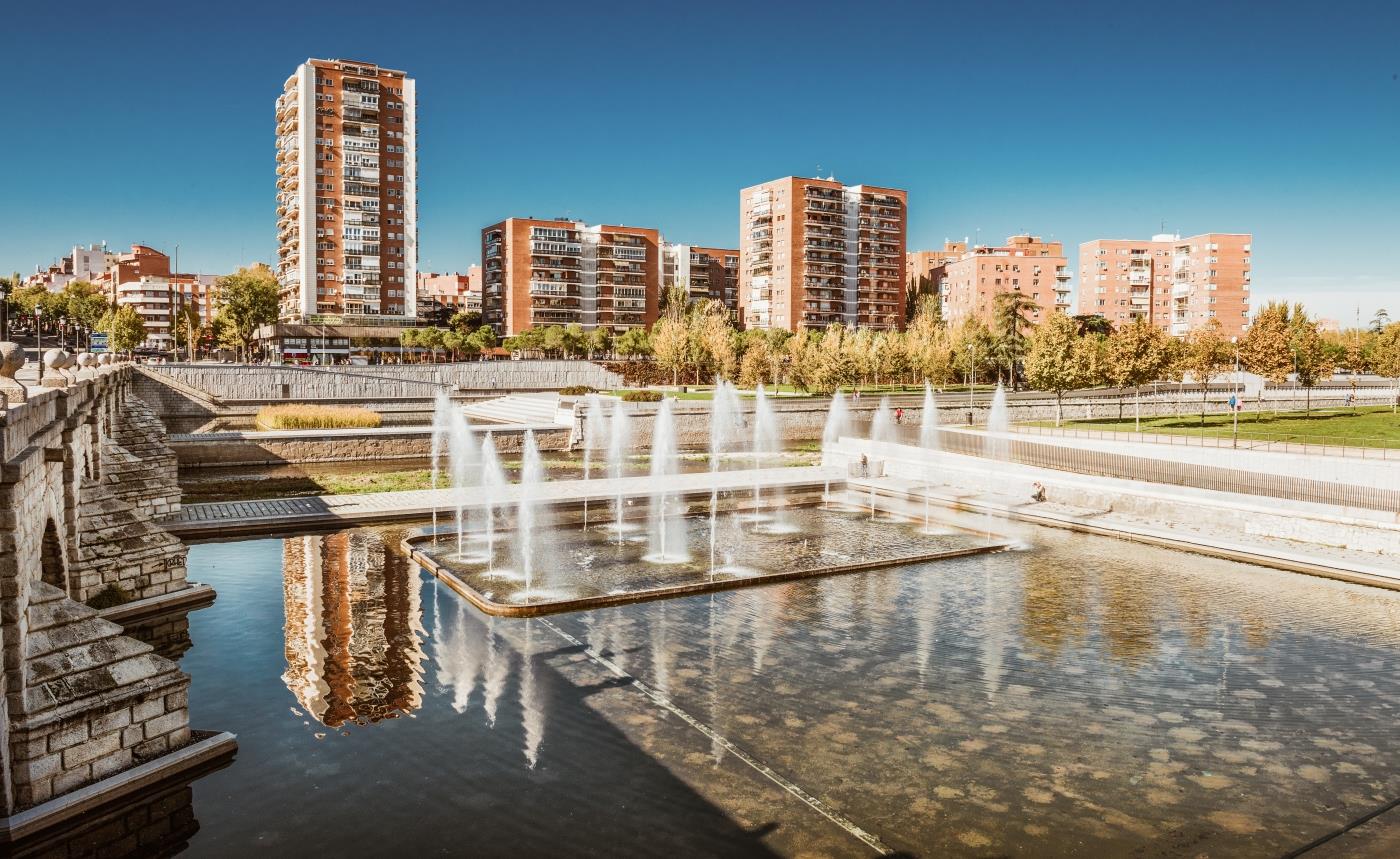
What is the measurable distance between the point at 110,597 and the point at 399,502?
10.0m

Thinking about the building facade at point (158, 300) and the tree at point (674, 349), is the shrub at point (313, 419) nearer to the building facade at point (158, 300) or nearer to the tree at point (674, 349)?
the tree at point (674, 349)

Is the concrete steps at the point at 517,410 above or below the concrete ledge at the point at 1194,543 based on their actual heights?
above

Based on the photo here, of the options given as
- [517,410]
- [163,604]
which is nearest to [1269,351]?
[517,410]

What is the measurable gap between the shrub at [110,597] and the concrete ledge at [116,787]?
6.29 meters

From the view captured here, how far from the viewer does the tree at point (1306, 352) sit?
51.6 m

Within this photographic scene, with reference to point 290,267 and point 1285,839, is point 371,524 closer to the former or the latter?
point 1285,839

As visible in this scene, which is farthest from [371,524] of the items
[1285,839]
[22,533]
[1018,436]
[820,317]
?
[820,317]

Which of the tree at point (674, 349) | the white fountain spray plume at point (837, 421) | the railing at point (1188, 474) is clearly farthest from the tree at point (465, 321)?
the railing at point (1188, 474)

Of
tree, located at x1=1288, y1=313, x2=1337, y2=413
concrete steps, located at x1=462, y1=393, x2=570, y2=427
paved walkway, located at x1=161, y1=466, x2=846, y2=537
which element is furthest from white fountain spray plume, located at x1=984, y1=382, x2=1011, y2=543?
concrete steps, located at x1=462, y1=393, x2=570, y2=427

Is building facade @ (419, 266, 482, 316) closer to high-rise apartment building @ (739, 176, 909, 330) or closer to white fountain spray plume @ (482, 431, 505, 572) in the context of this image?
high-rise apartment building @ (739, 176, 909, 330)

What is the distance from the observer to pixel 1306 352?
54562 mm

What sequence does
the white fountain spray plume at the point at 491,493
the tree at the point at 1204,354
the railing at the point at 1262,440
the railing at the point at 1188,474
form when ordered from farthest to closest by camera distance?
the tree at the point at 1204,354 < the railing at the point at 1262,440 < the railing at the point at 1188,474 < the white fountain spray plume at the point at 491,493

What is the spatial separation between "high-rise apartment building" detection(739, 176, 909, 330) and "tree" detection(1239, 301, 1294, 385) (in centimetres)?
5571

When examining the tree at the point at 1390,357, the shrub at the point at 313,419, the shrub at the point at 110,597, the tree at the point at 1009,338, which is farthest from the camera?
the tree at the point at 1009,338
